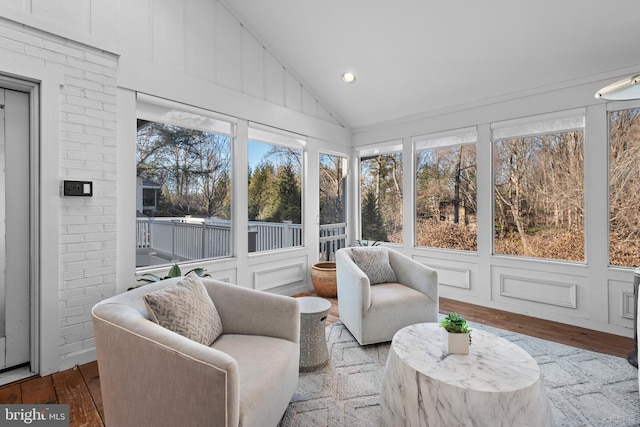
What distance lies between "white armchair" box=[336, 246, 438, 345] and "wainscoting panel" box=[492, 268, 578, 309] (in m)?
1.35

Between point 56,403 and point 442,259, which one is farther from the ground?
point 442,259

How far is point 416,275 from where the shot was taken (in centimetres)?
299

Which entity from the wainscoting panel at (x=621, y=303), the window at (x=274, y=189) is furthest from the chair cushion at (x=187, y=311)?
the wainscoting panel at (x=621, y=303)

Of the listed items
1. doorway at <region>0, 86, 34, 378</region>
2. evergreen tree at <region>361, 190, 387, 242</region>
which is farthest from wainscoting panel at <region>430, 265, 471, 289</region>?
doorway at <region>0, 86, 34, 378</region>

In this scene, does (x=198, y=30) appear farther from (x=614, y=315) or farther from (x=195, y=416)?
(x=614, y=315)

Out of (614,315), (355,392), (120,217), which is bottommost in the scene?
(355,392)

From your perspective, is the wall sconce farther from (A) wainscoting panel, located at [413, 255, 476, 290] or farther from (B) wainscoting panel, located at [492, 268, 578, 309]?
(A) wainscoting panel, located at [413, 255, 476, 290]

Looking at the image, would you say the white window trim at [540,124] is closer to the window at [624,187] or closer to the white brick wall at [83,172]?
the window at [624,187]

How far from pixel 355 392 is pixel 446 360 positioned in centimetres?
71

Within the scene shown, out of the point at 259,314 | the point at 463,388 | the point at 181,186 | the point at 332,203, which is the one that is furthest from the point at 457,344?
the point at 332,203

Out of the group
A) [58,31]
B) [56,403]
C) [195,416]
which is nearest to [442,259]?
[195,416]

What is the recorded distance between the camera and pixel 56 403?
1.92 metres

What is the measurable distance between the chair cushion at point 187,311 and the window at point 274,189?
2.04 m

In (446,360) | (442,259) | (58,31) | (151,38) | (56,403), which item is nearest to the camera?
(446,360)
